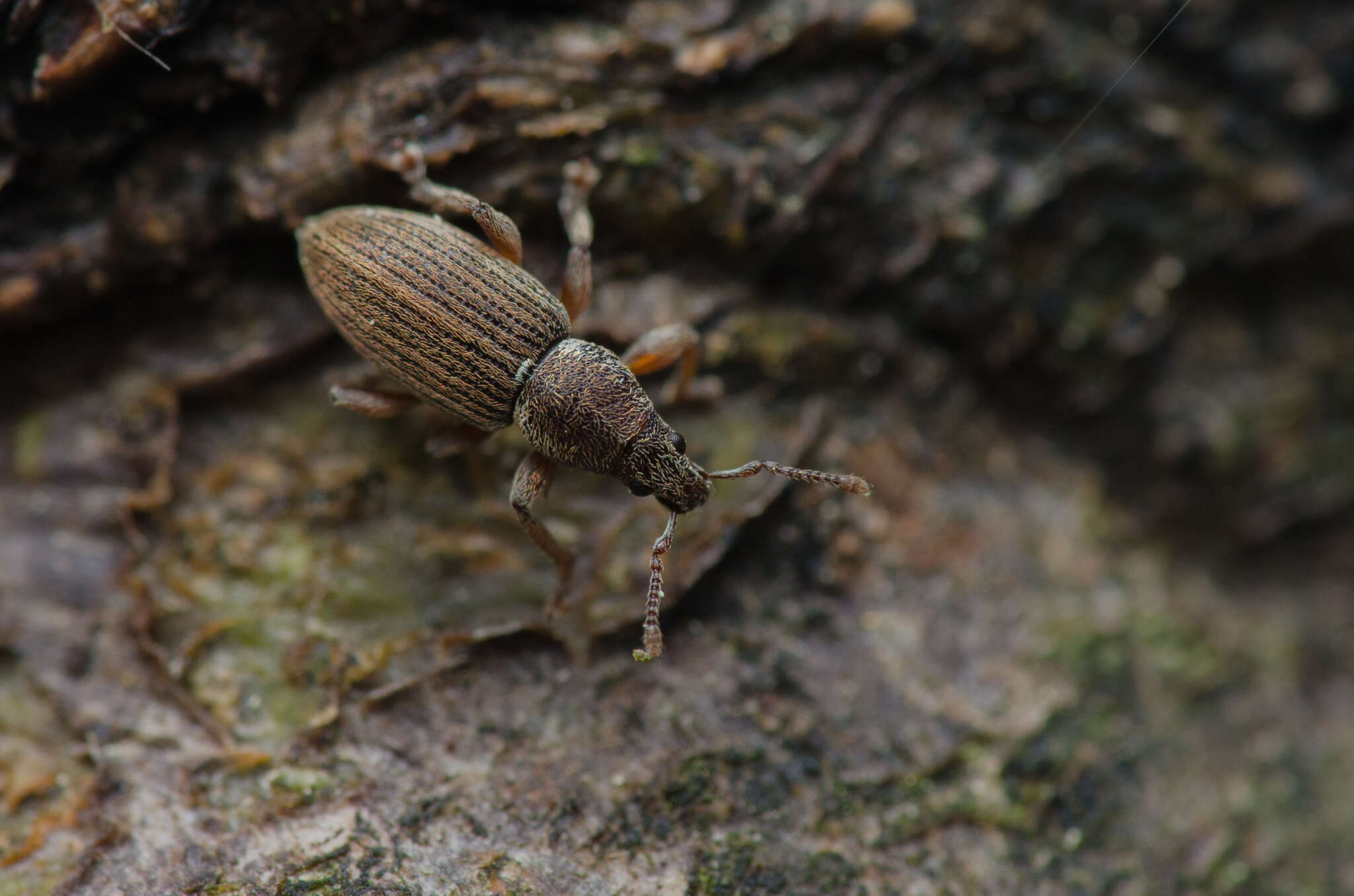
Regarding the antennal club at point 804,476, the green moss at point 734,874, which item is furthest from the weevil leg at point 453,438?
the green moss at point 734,874

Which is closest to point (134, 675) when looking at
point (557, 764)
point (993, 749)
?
point (557, 764)

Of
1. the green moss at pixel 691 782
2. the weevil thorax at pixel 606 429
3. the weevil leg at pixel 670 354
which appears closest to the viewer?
Answer: the green moss at pixel 691 782

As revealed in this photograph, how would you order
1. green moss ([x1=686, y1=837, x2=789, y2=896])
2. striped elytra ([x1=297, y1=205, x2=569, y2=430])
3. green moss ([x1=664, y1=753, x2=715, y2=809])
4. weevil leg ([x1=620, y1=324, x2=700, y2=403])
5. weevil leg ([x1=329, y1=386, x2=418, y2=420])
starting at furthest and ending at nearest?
1. weevil leg ([x1=620, y1=324, x2=700, y2=403])
2. weevil leg ([x1=329, y1=386, x2=418, y2=420])
3. striped elytra ([x1=297, y1=205, x2=569, y2=430])
4. green moss ([x1=664, y1=753, x2=715, y2=809])
5. green moss ([x1=686, y1=837, x2=789, y2=896])

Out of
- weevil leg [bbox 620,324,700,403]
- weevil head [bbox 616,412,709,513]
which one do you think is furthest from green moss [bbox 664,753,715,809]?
weevil leg [bbox 620,324,700,403]

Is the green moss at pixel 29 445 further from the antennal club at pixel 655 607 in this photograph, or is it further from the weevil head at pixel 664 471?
the antennal club at pixel 655 607

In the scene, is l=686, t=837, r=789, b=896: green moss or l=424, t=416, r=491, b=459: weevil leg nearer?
l=686, t=837, r=789, b=896: green moss

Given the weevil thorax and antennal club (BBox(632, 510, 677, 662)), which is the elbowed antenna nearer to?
antennal club (BBox(632, 510, 677, 662))

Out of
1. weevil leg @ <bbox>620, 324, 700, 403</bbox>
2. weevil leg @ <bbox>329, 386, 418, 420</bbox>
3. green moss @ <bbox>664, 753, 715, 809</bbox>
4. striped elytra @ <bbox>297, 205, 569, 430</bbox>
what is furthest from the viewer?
weevil leg @ <bbox>620, 324, 700, 403</bbox>
